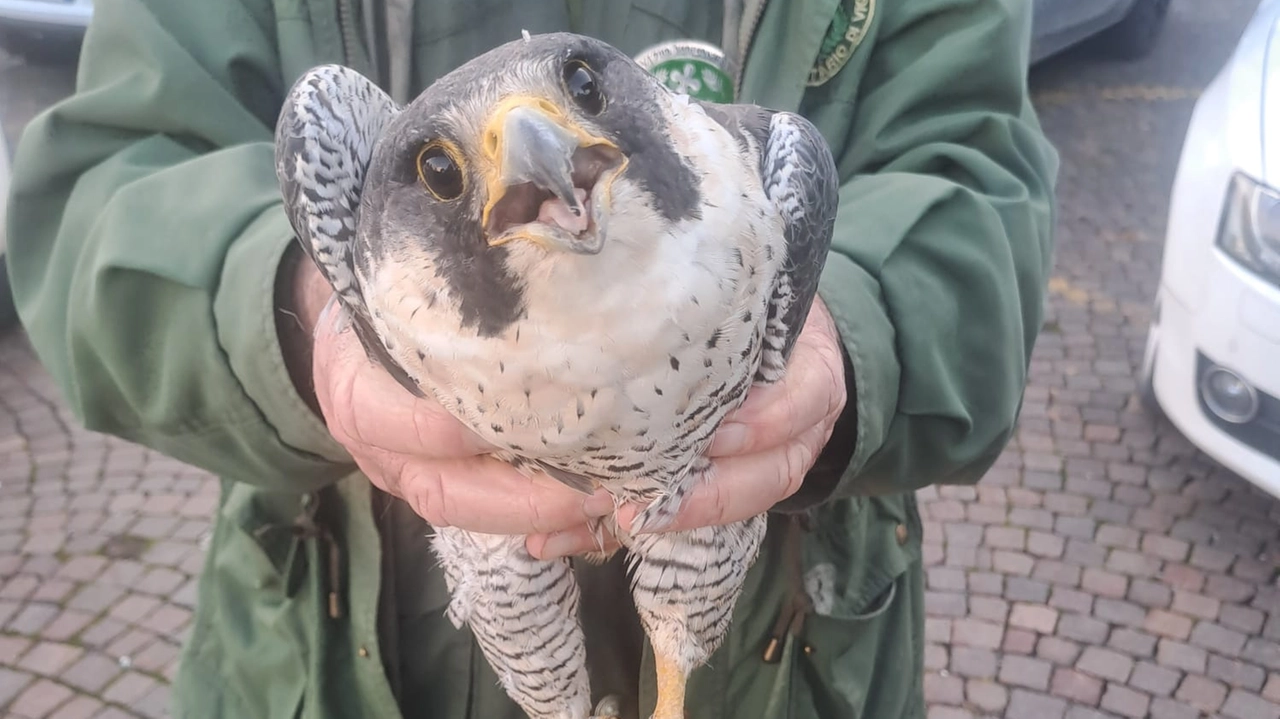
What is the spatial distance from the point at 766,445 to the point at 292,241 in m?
0.80

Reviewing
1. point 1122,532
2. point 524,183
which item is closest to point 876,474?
point 524,183

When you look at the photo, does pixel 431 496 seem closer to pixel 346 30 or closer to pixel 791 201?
pixel 791 201

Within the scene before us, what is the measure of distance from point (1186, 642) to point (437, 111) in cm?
367

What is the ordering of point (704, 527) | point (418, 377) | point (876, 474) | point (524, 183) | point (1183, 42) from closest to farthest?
1. point (524, 183)
2. point (418, 377)
3. point (704, 527)
4. point (876, 474)
5. point (1183, 42)

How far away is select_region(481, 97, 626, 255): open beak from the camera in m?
1.13

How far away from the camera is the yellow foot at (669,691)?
1799 millimetres

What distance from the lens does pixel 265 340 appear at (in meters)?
1.57

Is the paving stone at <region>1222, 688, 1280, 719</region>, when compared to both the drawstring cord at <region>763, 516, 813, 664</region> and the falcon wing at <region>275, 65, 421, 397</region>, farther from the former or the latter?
the falcon wing at <region>275, 65, 421, 397</region>

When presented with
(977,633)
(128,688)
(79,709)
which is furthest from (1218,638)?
(79,709)

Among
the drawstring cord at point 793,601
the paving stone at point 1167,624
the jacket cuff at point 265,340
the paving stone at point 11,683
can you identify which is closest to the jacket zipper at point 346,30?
the jacket cuff at point 265,340

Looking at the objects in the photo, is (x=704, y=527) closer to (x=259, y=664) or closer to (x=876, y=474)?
(x=876, y=474)

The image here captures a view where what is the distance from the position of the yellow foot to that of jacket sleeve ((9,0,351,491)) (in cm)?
65

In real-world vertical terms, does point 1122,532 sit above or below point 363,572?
below

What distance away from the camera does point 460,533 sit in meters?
1.77
